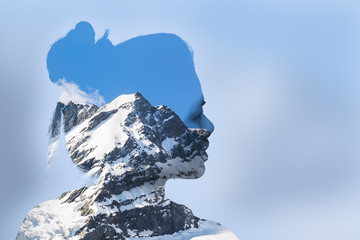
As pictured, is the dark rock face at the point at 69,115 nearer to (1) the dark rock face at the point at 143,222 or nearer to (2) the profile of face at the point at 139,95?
(2) the profile of face at the point at 139,95

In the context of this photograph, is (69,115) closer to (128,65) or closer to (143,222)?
(128,65)

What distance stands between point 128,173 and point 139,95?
992 cm

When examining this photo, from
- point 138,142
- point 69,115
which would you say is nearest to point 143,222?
point 138,142

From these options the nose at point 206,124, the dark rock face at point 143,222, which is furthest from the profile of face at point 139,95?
the dark rock face at point 143,222

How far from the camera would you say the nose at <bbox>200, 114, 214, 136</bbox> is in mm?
49775

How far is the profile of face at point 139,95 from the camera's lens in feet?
149

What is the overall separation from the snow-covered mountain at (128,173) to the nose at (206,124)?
0.74 metres

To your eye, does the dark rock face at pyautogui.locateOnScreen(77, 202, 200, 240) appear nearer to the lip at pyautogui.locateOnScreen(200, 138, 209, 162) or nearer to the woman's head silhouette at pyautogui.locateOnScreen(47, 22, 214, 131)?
the lip at pyautogui.locateOnScreen(200, 138, 209, 162)

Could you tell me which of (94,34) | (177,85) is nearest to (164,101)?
(177,85)

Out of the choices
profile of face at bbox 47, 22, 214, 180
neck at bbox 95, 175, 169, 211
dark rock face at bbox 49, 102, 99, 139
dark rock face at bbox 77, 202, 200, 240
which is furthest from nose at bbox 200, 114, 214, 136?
dark rock face at bbox 49, 102, 99, 139

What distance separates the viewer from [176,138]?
54.1m

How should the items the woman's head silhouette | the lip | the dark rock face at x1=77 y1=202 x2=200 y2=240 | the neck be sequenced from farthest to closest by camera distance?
the neck < the dark rock face at x1=77 y1=202 x2=200 y2=240 < the lip < the woman's head silhouette

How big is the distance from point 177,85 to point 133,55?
14.4 ft

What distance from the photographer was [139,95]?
4906 cm
